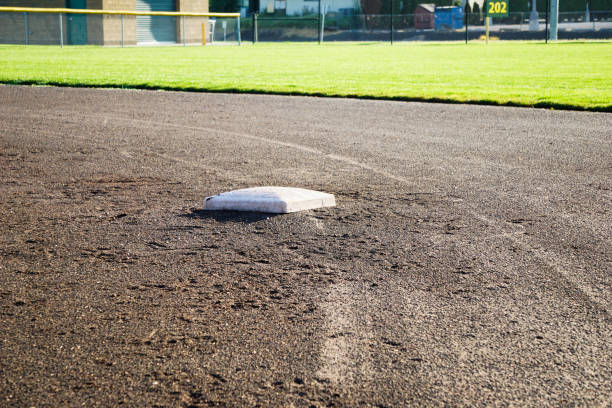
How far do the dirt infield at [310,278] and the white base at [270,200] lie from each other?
9 cm

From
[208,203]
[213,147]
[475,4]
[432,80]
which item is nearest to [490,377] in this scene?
[208,203]

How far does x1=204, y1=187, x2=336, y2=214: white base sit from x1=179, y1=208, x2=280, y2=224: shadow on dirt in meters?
0.04

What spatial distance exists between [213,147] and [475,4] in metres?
67.8

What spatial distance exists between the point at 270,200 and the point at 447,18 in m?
60.8

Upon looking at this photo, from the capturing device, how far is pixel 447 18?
62562mm

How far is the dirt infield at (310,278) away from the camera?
2633mm

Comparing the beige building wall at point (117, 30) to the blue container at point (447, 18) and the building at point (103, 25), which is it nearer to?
the building at point (103, 25)

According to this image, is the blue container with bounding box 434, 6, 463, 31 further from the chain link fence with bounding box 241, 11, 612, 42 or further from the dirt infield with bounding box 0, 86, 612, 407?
the dirt infield with bounding box 0, 86, 612, 407

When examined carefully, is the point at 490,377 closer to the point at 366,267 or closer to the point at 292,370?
the point at 292,370

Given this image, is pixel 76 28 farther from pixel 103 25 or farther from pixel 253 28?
pixel 253 28

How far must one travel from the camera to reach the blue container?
62.2m

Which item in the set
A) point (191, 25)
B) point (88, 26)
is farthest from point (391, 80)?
point (191, 25)

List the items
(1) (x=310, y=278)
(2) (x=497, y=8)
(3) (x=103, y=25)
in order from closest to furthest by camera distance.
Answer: (1) (x=310, y=278)
(3) (x=103, y=25)
(2) (x=497, y=8)

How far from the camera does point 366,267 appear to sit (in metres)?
3.95
